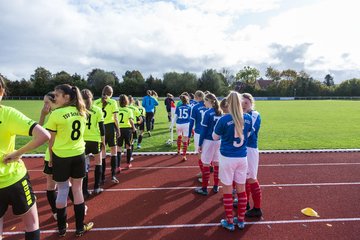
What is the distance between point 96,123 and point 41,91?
74346 millimetres

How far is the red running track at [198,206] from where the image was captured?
4.61 meters

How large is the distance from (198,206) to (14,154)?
151 inches

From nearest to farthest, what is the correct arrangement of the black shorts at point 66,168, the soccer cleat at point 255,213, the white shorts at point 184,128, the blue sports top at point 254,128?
the black shorts at point 66,168 < the blue sports top at point 254,128 < the soccer cleat at point 255,213 < the white shorts at point 184,128

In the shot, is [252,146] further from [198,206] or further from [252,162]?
[198,206]

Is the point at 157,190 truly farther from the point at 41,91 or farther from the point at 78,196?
the point at 41,91

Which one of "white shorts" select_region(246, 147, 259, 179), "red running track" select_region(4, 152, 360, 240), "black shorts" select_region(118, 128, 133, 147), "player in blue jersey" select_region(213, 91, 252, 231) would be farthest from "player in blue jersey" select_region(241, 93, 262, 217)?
"black shorts" select_region(118, 128, 133, 147)

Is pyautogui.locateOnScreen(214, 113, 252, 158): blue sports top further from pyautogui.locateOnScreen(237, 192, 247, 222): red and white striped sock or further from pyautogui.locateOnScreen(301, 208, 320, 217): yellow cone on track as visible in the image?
pyautogui.locateOnScreen(301, 208, 320, 217): yellow cone on track

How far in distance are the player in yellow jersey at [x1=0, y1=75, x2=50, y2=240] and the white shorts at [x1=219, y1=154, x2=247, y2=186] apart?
8.98 ft

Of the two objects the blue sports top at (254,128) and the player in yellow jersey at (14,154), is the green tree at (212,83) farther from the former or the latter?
the player in yellow jersey at (14,154)

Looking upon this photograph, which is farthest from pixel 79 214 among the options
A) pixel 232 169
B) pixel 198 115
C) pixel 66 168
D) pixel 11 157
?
pixel 198 115

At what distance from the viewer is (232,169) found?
4.48 metres

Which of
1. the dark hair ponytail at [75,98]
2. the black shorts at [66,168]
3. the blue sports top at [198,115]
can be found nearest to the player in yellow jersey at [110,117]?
the blue sports top at [198,115]

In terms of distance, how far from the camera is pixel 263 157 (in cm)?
966

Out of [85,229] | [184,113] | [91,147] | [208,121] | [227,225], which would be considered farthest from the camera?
[184,113]
